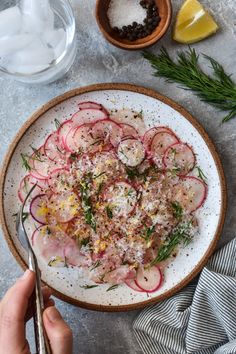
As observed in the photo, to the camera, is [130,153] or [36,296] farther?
[130,153]

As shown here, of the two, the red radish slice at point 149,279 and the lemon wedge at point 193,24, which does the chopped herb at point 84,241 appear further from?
the lemon wedge at point 193,24

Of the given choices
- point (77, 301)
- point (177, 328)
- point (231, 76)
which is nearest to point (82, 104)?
point (231, 76)

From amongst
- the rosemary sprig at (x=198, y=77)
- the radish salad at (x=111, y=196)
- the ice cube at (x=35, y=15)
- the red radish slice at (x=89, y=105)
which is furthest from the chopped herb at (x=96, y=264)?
the ice cube at (x=35, y=15)

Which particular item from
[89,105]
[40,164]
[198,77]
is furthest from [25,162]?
[198,77]

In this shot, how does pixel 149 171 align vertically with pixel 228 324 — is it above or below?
above

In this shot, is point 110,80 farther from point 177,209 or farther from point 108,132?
point 177,209

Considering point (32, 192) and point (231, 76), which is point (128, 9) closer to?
point (231, 76)
